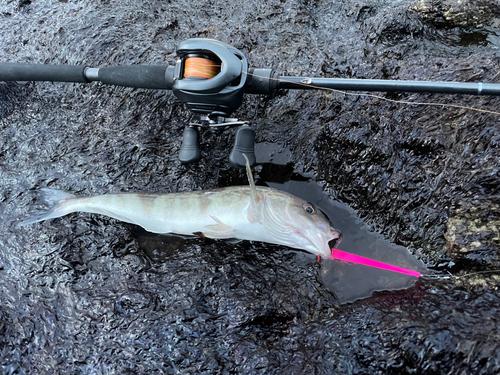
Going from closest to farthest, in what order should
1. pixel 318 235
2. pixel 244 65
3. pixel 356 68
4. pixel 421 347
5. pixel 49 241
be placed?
pixel 421 347, pixel 244 65, pixel 318 235, pixel 49 241, pixel 356 68

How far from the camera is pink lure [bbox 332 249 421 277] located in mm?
2633

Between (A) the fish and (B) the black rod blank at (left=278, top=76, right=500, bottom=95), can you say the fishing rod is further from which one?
(A) the fish

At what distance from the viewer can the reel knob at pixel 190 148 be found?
287 cm

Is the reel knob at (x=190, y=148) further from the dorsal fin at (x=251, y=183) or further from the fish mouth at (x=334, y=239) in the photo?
the fish mouth at (x=334, y=239)

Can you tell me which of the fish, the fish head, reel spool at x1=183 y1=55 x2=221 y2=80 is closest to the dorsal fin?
the fish

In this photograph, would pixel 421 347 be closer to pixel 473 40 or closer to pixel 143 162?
pixel 143 162

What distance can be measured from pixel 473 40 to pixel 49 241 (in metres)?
4.68

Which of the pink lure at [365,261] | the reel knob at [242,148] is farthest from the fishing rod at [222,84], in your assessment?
the pink lure at [365,261]

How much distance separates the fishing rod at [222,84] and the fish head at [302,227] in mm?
530

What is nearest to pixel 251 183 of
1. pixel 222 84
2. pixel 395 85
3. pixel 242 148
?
pixel 242 148

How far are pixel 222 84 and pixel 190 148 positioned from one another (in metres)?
0.64

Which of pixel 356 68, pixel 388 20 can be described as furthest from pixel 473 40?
pixel 356 68

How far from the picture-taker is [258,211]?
2881mm

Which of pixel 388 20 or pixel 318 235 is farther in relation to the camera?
pixel 388 20
